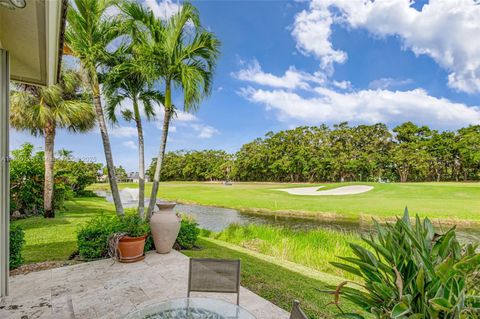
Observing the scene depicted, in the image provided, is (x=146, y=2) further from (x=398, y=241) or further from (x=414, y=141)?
(x=414, y=141)

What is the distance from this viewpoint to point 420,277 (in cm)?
97

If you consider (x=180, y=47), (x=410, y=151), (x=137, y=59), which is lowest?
(x=410, y=151)

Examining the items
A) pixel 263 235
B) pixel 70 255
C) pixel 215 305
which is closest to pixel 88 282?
pixel 70 255

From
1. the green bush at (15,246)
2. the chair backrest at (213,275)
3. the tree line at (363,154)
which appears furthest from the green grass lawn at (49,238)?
the tree line at (363,154)

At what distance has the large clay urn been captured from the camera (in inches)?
169

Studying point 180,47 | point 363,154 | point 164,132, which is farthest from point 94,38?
point 363,154

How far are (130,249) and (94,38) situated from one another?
12.5ft

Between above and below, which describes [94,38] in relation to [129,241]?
above

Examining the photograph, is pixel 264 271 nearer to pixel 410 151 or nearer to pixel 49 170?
pixel 49 170

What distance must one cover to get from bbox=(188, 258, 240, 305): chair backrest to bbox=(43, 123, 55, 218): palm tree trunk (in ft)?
25.6

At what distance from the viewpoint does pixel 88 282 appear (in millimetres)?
3219

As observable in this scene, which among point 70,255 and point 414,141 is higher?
point 414,141

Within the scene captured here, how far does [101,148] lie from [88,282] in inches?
108

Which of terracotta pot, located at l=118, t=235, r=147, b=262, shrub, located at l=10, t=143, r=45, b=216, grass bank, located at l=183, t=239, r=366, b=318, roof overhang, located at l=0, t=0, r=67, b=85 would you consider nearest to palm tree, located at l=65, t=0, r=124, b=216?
terracotta pot, located at l=118, t=235, r=147, b=262
